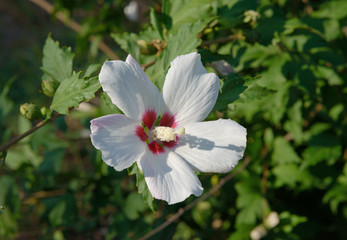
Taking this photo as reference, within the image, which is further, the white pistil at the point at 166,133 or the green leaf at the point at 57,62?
the green leaf at the point at 57,62

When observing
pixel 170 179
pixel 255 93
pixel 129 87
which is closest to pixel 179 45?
pixel 129 87

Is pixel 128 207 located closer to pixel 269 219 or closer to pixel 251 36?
pixel 269 219

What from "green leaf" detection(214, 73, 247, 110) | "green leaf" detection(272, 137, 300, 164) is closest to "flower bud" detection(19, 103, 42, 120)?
"green leaf" detection(214, 73, 247, 110)

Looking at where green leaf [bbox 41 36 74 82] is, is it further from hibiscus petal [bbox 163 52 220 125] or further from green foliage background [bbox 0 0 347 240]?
hibiscus petal [bbox 163 52 220 125]

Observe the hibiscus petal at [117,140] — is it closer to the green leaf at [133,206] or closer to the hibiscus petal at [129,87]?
the hibiscus petal at [129,87]

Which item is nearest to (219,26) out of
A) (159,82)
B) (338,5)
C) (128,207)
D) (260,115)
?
(159,82)

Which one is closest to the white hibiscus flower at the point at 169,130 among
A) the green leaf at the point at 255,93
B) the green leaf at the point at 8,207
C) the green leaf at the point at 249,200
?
the green leaf at the point at 255,93
